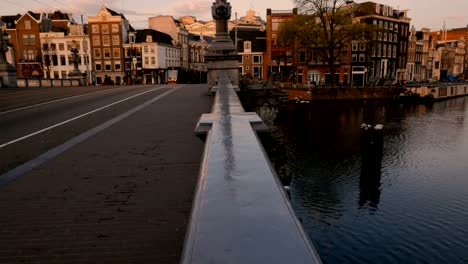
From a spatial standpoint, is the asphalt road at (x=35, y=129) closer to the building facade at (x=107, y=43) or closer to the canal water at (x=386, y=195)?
the canal water at (x=386, y=195)

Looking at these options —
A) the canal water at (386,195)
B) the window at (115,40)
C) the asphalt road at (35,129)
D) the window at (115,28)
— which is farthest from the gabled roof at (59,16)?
the asphalt road at (35,129)

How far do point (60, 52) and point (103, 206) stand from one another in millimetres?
74102

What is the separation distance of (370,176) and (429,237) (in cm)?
621

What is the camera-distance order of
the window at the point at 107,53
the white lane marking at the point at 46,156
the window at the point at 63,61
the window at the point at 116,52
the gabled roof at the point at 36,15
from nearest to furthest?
1. the white lane marking at the point at 46,156
2. the window at the point at 116,52
3. the window at the point at 107,53
4. the window at the point at 63,61
5. the gabled roof at the point at 36,15

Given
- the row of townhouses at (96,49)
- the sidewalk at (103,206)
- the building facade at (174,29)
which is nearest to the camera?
the sidewalk at (103,206)

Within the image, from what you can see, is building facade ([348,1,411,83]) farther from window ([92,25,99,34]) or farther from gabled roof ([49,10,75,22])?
gabled roof ([49,10,75,22])

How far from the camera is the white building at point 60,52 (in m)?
68.0

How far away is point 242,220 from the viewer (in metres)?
1.48

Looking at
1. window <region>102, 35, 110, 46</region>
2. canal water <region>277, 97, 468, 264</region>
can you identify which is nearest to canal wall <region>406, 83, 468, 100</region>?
canal water <region>277, 97, 468, 264</region>

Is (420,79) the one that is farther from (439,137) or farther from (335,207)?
(335,207)

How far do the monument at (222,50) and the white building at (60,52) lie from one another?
59.4 m

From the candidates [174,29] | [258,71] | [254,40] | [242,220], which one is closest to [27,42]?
[174,29]

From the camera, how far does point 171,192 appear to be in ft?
13.8

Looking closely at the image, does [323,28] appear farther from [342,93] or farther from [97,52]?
[97,52]
